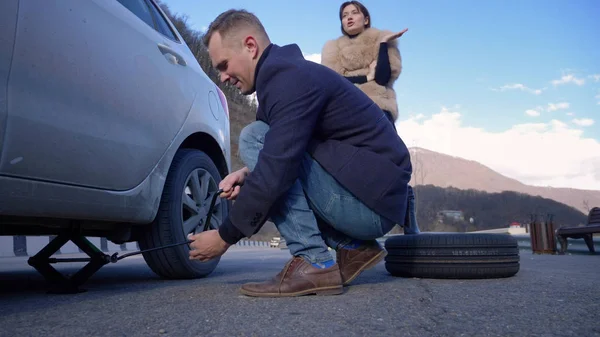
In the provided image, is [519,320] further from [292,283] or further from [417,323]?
[292,283]

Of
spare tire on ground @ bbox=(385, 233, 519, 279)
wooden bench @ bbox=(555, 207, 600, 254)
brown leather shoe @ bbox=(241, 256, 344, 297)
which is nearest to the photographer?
brown leather shoe @ bbox=(241, 256, 344, 297)

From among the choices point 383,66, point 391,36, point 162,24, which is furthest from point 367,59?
point 162,24

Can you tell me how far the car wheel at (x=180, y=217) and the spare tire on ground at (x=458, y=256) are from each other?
115cm

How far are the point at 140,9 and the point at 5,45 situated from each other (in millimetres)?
1050

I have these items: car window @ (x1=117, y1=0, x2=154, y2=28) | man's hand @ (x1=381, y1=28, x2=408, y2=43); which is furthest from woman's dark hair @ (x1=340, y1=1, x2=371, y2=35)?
car window @ (x1=117, y1=0, x2=154, y2=28)

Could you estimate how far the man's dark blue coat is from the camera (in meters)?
1.70

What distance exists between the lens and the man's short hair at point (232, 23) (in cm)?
196

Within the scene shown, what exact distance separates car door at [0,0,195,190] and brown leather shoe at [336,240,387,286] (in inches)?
38.5

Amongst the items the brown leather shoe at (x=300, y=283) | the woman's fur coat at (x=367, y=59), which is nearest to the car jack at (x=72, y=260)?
the brown leather shoe at (x=300, y=283)

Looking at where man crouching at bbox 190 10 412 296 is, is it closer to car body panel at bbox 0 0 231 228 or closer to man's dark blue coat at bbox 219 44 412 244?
man's dark blue coat at bbox 219 44 412 244

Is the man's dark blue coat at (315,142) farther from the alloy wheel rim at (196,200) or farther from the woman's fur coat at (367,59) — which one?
the woman's fur coat at (367,59)

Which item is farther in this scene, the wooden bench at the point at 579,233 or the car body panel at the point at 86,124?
the wooden bench at the point at 579,233

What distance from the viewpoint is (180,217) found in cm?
246

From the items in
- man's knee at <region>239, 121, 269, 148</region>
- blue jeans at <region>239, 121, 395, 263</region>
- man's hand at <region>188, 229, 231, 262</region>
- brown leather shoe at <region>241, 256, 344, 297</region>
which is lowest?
brown leather shoe at <region>241, 256, 344, 297</region>
